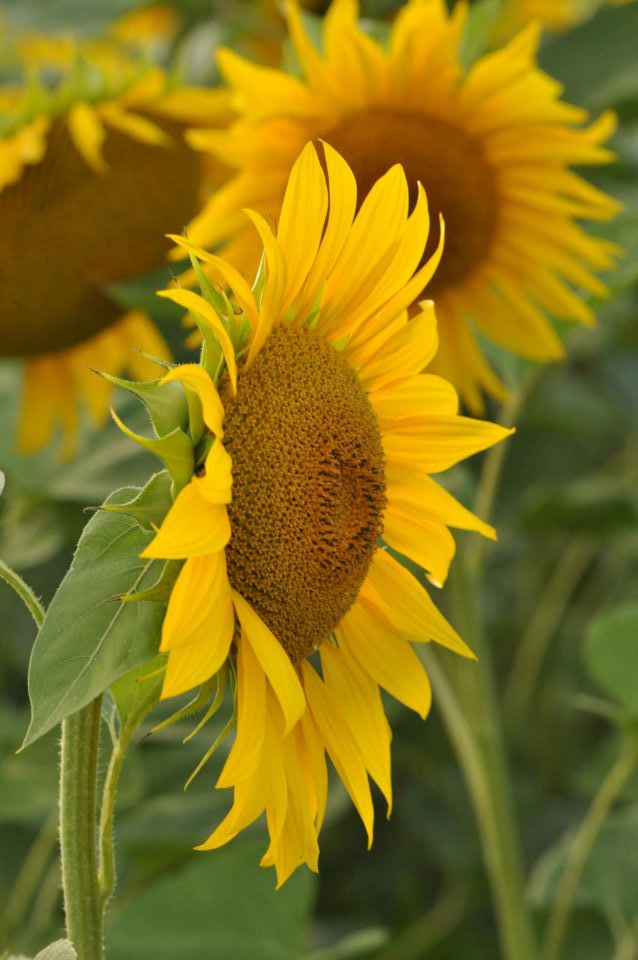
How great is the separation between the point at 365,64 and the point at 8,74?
1.86 feet

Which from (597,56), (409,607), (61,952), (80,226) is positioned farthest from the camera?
(597,56)

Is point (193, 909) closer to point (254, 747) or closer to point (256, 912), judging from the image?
point (256, 912)

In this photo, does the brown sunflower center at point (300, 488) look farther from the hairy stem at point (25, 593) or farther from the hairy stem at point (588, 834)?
the hairy stem at point (588, 834)

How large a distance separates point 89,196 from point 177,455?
0.59 metres

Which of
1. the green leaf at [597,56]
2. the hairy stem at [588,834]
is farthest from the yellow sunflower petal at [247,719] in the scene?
the green leaf at [597,56]

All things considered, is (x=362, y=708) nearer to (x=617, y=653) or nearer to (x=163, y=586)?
(x=163, y=586)

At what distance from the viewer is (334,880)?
1.27 metres

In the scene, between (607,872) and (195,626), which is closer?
(195,626)

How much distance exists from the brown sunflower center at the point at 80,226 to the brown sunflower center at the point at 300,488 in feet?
1.65

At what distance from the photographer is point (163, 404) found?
0.38 meters

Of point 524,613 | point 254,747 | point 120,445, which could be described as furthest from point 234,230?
point 524,613

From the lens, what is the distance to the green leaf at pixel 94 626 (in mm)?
359

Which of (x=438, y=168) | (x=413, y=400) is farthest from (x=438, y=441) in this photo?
(x=438, y=168)

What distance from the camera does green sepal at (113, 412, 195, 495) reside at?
371mm
